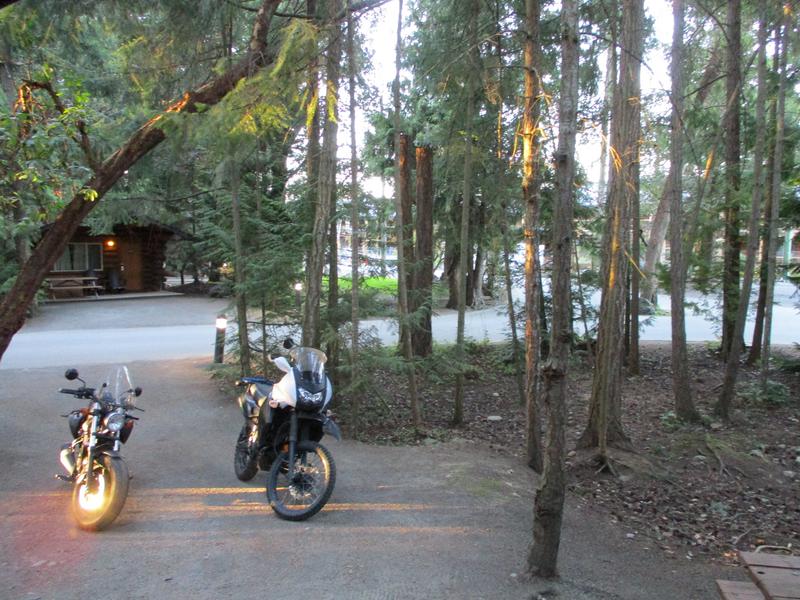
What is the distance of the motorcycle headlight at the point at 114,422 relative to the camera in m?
4.64

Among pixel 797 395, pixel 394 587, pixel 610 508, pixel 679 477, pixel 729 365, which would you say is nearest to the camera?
pixel 394 587

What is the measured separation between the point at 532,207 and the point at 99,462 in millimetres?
4026

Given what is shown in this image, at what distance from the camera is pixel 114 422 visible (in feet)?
15.3

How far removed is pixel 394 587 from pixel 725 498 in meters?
5.19

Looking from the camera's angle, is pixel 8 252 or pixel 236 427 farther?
pixel 8 252

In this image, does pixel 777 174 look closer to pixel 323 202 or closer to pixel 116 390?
pixel 323 202

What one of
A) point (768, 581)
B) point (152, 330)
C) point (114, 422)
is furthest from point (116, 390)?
point (152, 330)

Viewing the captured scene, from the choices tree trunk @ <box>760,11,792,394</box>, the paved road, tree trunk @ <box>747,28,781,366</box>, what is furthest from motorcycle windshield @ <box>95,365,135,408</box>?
tree trunk @ <box>747,28,781,366</box>

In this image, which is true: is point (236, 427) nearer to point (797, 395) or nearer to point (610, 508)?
point (610, 508)

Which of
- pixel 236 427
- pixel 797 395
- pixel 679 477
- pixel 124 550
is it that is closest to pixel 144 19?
pixel 236 427

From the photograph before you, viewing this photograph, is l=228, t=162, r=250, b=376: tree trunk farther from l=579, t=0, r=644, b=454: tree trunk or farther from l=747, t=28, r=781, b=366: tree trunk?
l=747, t=28, r=781, b=366: tree trunk

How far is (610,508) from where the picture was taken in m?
6.64

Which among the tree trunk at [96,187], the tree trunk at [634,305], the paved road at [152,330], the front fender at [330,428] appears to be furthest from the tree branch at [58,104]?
the tree trunk at [634,305]

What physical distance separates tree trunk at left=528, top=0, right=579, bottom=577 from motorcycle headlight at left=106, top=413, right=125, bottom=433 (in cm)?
318
